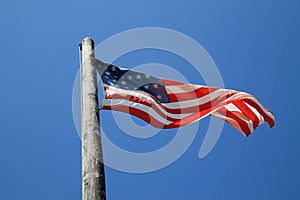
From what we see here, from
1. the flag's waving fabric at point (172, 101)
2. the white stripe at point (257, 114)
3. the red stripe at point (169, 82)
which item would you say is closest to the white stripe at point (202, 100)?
the flag's waving fabric at point (172, 101)

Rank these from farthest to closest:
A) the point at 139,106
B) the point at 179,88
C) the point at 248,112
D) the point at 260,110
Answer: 1. the point at 179,88
2. the point at 248,112
3. the point at 260,110
4. the point at 139,106

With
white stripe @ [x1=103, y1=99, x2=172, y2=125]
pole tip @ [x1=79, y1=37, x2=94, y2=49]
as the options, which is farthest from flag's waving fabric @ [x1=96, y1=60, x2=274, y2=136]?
pole tip @ [x1=79, y1=37, x2=94, y2=49]

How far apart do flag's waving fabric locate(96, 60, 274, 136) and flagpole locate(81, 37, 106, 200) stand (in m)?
0.69

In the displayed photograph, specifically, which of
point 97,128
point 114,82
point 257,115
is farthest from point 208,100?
point 97,128

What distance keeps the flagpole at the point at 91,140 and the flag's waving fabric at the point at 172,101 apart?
2.27 feet

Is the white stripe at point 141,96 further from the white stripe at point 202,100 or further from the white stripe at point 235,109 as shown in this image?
the white stripe at point 235,109

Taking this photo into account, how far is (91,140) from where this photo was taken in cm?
617

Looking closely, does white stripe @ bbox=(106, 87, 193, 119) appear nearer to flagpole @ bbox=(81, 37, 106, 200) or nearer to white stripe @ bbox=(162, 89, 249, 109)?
white stripe @ bbox=(162, 89, 249, 109)

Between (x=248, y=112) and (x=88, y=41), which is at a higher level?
(x=88, y=41)

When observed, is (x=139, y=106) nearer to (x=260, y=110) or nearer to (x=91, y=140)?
(x=91, y=140)

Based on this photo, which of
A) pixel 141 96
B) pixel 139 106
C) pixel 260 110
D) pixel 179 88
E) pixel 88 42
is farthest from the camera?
pixel 179 88

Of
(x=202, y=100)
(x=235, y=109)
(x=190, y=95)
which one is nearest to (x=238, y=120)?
(x=235, y=109)

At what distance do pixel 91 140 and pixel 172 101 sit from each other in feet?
13.2

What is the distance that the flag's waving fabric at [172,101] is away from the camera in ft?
28.2
